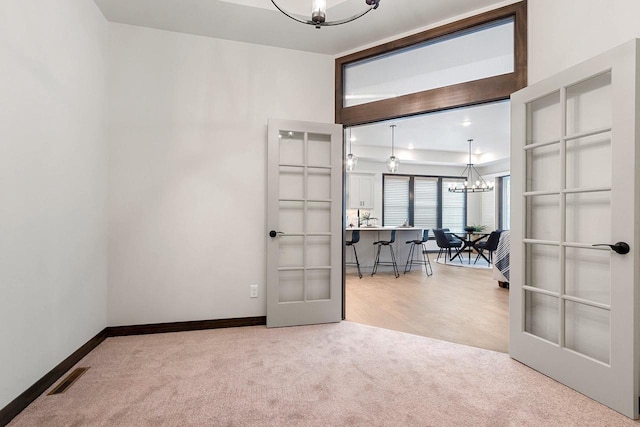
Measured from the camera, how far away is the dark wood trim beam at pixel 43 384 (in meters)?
1.71

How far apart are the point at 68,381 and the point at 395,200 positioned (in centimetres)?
871

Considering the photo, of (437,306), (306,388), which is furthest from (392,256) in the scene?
(306,388)

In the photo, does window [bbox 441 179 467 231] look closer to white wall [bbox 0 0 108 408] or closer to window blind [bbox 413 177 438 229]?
window blind [bbox 413 177 438 229]

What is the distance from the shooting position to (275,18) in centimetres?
290

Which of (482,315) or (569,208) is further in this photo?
(482,315)

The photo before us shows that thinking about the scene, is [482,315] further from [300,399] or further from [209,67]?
[209,67]

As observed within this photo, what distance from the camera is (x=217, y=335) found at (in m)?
3.00

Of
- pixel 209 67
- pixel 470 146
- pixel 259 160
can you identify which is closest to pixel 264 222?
pixel 259 160

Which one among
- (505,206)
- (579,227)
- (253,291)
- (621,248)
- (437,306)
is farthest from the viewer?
(505,206)

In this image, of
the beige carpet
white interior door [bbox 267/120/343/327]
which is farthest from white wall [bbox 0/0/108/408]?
white interior door [bbox 267/120/343/327]

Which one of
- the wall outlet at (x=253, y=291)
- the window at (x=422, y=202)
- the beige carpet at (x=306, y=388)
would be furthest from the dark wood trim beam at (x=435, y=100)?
the window at (x=422, y=202)

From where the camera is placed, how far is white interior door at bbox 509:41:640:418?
1805 mm

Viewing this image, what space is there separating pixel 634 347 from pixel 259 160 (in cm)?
304

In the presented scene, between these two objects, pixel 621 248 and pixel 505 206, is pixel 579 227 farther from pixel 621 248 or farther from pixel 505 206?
pixel 505 206
